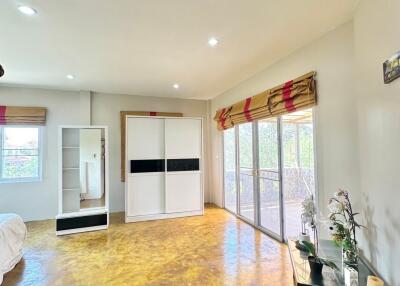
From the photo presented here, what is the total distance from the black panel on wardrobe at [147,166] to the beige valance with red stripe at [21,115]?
2130 mm

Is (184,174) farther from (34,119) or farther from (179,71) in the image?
(34,119)

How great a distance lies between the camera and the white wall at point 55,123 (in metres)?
4.74

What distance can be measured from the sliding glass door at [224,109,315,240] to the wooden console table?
1.06m

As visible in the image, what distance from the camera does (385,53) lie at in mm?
1618

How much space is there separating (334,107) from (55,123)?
5.17 m

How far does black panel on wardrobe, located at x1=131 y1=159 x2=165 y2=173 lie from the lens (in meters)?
4.77

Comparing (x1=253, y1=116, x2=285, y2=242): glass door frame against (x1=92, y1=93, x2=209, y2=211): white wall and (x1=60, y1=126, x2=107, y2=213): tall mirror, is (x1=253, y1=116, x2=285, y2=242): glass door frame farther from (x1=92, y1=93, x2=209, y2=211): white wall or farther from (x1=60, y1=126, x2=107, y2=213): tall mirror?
(x1=92, y1=93, x2=209, y2=211): white wall

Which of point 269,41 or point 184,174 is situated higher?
point 269,41

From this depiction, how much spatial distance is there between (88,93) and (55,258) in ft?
11.0

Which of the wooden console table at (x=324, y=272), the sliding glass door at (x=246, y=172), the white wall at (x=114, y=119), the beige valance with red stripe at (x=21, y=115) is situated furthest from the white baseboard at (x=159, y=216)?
the wooden console table at (x=324, y=272)

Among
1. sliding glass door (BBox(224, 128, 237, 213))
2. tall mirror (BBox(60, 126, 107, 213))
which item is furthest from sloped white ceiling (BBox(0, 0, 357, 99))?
sliding glass door (BBox(224, 128, 237, 213))

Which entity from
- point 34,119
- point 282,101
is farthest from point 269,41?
point 34,119

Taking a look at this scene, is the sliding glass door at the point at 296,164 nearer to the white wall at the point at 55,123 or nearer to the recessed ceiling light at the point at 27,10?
the recessed ceiling light at the point at 27,10

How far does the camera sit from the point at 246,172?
4.61 m
